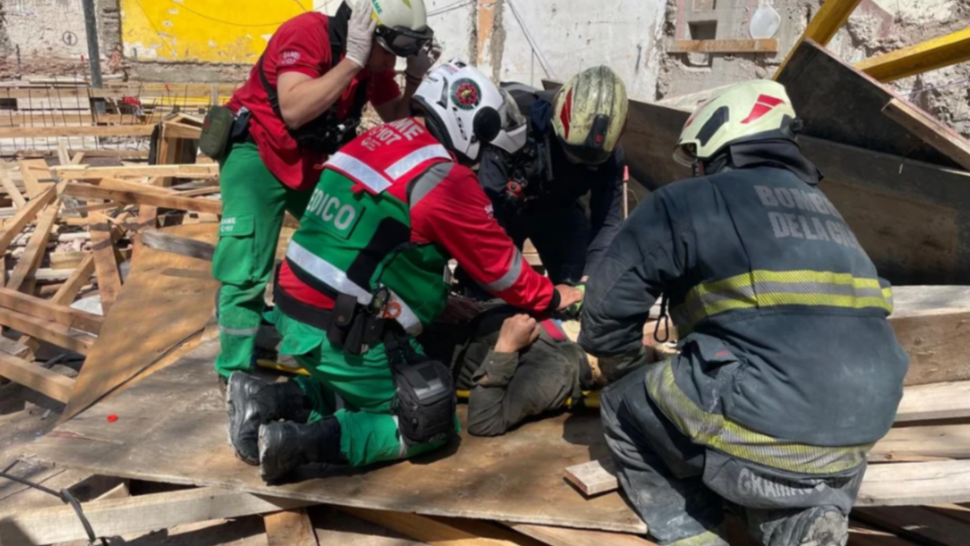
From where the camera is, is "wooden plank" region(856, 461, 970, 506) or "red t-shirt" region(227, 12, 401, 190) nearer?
"wooden plank" region(856, 461, 970, 506)

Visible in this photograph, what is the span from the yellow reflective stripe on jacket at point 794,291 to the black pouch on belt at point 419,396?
1.10 metres

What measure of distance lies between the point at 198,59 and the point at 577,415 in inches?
612

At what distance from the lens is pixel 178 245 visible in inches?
215

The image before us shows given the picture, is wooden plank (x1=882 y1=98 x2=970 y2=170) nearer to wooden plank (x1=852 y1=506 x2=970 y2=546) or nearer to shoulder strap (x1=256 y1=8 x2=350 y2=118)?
wooden plank (x1=852 y1=506 x2=970 y2=546)

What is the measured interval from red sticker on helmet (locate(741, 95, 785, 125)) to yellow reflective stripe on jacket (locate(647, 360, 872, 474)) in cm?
88

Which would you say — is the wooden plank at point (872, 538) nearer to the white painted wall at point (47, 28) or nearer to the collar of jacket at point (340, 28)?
the collar of jacket at point (340, 28)

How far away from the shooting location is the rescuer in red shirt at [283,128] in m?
3.45

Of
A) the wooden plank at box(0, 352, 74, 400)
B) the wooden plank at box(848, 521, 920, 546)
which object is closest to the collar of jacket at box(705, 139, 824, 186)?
the wooden plank at box(848, 521, 920, 546)

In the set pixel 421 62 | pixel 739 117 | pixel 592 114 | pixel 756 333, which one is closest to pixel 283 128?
pixel 421 62

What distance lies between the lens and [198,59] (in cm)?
1662

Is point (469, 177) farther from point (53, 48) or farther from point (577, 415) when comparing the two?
point (53, 48)

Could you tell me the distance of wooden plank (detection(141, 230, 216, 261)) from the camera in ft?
17.7

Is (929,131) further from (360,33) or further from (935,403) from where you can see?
(360,33)

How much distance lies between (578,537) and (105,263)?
14.9ft
